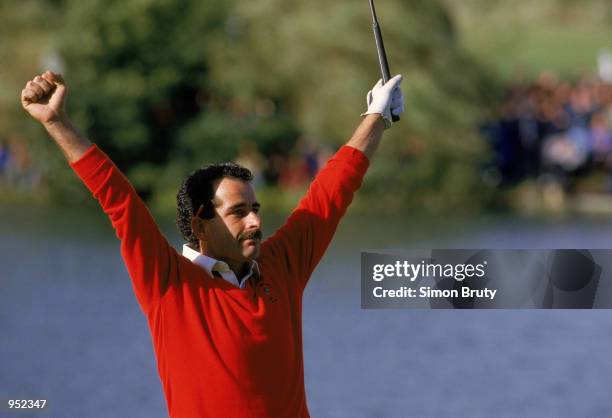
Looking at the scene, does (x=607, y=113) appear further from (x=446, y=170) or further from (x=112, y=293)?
(x=112, y=293)

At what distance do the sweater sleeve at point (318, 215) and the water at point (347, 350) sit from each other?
18.3 feet

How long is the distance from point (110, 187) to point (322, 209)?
0.72 metres

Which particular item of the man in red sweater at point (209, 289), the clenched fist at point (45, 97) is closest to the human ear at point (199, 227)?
the man in red sweater at point (209, 289)

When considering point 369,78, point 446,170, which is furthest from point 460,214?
point 369,78

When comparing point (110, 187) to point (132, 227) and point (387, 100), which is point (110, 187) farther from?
point (387, 100)

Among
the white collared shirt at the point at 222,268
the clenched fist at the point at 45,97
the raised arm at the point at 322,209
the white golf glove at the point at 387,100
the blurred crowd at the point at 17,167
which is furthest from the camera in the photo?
the blurred crowd at the point at 17,167

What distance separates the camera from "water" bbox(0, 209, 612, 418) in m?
9.95

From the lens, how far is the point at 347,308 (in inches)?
551

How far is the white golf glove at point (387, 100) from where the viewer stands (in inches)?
154

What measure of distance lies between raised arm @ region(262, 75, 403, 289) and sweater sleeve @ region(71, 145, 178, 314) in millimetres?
376

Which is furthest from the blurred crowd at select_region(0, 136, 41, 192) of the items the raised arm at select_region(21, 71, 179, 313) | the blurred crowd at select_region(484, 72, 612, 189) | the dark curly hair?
the raised arm at select_region(21, 71, 179, 313)

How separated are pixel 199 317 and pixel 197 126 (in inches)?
795

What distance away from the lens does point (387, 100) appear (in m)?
3.91

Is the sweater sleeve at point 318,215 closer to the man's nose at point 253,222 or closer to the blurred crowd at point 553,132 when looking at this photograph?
the man's nose at point 253,222
